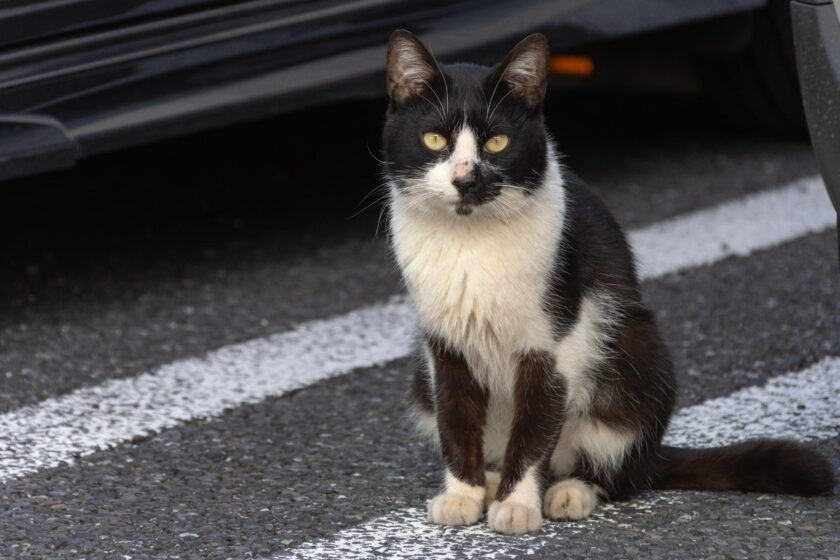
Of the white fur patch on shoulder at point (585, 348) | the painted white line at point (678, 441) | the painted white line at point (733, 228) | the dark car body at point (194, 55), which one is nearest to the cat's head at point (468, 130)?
the white fur patch on shoulder at point (585, 348)

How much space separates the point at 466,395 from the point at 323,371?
3.08ft

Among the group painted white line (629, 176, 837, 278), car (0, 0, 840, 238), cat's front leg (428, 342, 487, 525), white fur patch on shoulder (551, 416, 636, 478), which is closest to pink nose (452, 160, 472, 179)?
cat's front leg (428, 342, 487, 525)

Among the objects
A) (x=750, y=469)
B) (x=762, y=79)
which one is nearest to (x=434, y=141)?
(x=750, y=469)

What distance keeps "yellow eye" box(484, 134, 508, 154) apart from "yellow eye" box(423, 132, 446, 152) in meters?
0.09

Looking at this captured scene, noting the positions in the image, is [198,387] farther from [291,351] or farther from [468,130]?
[468,130]

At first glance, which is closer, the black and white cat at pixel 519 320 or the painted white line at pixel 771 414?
the black and white cat at pixel 519 320

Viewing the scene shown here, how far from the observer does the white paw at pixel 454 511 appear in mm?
2799

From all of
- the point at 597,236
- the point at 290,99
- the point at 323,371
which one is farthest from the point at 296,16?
the point at 597,236

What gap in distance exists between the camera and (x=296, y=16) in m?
4.24

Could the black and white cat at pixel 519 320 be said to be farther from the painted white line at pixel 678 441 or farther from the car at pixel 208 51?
the car at pixel 208 51

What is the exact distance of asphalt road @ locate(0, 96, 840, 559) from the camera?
2.78m

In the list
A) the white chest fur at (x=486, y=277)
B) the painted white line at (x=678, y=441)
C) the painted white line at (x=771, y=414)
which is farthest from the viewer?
the painted white line at (x=771, y=414)

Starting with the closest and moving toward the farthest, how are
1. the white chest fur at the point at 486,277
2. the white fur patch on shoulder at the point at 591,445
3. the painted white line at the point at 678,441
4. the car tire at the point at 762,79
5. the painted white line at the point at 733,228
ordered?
the painted white line at the point at 678,441 → the white chest fur at the point at 486,277 → the white fur patch on shoulder at the point at 591,445 → the painted white line at the point at 733,228 → the car tire at the point at 762,79

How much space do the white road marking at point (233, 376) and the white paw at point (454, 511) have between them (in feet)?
2.89
